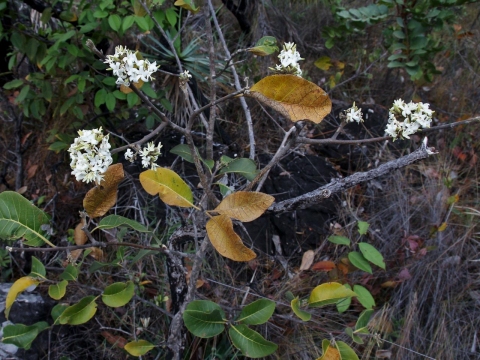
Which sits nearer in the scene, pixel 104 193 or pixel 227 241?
pixel 227 241

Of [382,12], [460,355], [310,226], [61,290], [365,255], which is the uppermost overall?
[382,12]

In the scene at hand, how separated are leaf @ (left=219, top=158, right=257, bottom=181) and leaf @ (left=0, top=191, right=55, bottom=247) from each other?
1.48 feet

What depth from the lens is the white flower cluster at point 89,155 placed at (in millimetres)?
818

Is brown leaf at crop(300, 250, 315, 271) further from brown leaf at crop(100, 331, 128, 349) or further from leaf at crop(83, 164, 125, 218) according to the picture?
leaf at crop(83, 164, 125, 218)

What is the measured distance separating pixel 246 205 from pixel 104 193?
0.33m

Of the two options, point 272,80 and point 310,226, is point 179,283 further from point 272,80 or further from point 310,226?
point 310,226

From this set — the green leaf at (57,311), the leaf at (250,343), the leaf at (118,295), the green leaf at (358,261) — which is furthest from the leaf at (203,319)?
the green leaf at (358,261)

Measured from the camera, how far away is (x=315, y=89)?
797 millimetres

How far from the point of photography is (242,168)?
1.10 metres

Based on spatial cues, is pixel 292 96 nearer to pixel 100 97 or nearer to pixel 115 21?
pixel 115 21

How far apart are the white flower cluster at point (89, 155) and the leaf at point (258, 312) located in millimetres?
534

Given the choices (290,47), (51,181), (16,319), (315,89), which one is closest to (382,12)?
(290,47)

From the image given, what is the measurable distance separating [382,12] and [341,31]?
10.9 inches

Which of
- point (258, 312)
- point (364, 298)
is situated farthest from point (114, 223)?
point (364, 298)
